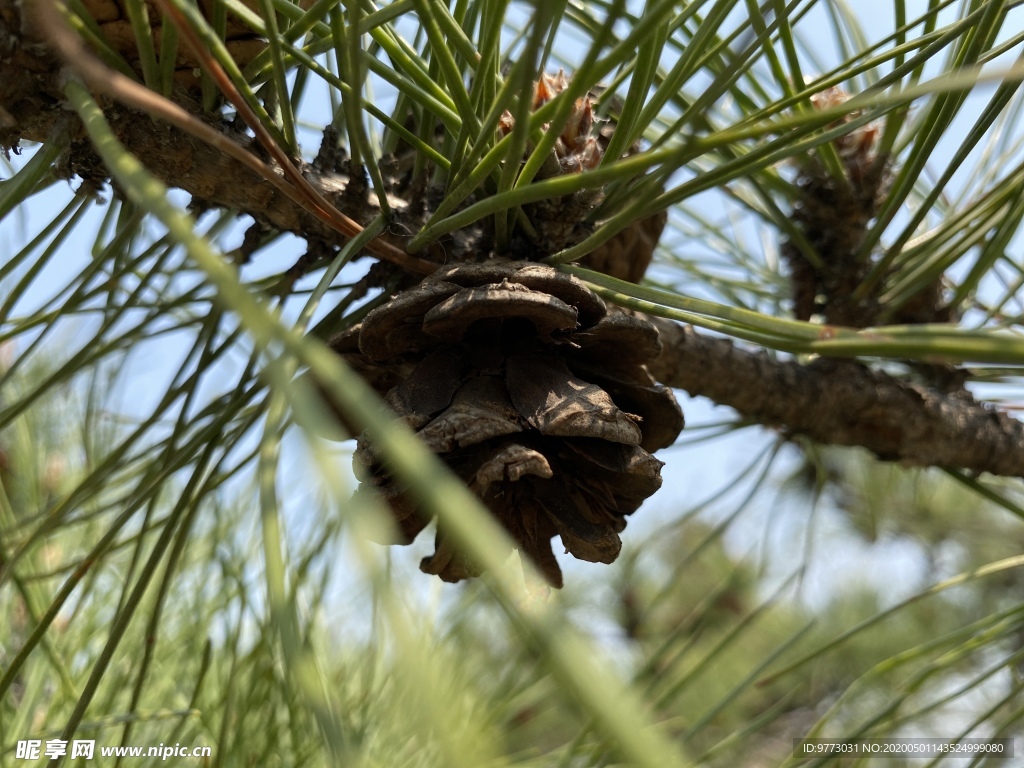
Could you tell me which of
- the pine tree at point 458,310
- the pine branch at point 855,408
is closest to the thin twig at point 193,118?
the pine tree at point 458,310

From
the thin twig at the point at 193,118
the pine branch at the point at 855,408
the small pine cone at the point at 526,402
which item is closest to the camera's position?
the thin twig at the point at 193,118

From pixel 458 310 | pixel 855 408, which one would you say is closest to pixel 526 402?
pixel 458 310

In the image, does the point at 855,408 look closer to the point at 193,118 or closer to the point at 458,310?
the point at 458,310

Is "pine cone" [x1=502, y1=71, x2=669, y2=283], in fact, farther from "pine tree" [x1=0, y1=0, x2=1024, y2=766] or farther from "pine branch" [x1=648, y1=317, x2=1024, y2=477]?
"pine branch" [x1=648, y1=317, x2=1024, y2=477]

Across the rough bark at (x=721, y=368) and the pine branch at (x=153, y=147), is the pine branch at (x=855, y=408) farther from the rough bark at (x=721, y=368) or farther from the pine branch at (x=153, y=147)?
the pine branch at (x=153, y=147)

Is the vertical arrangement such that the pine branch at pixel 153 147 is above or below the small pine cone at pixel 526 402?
above

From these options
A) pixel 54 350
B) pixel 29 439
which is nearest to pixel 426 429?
pixel 29 439

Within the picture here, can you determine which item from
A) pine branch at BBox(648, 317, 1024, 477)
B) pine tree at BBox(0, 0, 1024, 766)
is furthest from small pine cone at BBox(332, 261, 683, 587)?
pine branch at BBox(648, 317, 1024, 477)
